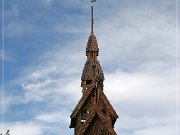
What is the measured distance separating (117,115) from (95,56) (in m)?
5.47

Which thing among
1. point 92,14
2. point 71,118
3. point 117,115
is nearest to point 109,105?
point 117,115

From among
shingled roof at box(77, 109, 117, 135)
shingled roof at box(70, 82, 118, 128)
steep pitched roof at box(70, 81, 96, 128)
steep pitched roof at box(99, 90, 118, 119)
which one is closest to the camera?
shingled roof at box(77, 109, 117, 135)

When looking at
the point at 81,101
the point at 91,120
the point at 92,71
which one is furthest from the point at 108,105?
the point at 92,71

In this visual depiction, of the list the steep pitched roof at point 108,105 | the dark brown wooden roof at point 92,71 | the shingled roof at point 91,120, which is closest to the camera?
the shingled roof at point 91,120

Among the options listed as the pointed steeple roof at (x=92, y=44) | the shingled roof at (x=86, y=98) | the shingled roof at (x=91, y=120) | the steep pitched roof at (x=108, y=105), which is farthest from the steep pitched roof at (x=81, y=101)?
the pointed steeple roof at (x=92, y=44)

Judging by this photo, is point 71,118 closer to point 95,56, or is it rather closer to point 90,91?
point 90,91

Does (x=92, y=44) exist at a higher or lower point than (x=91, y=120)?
higher

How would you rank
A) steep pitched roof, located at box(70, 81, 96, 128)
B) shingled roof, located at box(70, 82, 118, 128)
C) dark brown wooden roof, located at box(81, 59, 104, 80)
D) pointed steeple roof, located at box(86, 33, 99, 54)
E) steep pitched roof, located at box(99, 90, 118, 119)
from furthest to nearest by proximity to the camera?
pointed steeple roof, located at box(86, 33, 99, 54) → dark brown wooden roof, located at box(81, 59, 104, 80) → steep pitched roof, located at box(99, 90, 118, 119) → shingled roof, located at box(70, 82, 118, 128) → steep pitched roof, located at box(70, 81, 96, 128)

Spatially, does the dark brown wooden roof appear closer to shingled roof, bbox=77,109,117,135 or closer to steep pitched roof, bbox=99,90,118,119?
steep pitched roof, bbox=99,90,118,119

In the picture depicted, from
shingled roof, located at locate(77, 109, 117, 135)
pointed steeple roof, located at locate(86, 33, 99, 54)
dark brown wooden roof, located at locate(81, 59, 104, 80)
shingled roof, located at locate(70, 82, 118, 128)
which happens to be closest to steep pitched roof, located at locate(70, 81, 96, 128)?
shingled roof, located at locate(70, 82, 118, 128)

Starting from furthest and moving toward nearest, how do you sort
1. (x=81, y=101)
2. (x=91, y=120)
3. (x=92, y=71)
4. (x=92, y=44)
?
1. (x=92, y=44)
2. (x=92, y=71)
3. (x=81, y=101)
4. (x=91, y=120)

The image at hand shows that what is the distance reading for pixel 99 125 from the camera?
26.2 meters

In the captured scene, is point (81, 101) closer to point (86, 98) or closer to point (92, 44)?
point (86, 98)

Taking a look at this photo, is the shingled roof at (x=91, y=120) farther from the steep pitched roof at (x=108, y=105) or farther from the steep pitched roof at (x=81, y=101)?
the steep pitched roof at (x=108, y=105)
